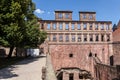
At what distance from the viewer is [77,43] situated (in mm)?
39438

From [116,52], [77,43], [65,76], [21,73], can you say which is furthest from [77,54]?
[21,73]

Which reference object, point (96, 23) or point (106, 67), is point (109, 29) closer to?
point (96, 23)

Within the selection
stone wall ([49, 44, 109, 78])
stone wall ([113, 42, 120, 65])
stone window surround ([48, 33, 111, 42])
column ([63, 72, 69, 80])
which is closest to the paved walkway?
column ([63, 72, 69, 80])

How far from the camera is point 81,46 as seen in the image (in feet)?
129

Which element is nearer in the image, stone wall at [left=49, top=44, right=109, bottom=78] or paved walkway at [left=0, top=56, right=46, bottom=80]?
paved walkway at [left=0, top=56, right=46, bottom=80]

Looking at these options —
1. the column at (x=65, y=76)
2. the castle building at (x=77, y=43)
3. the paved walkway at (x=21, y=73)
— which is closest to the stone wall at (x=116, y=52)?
the castle building at (x=77, y=43)

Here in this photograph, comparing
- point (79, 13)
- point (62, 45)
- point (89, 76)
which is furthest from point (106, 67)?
point (79, 13)

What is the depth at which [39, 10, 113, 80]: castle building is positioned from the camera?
38312 mm

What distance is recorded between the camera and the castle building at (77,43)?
126ft

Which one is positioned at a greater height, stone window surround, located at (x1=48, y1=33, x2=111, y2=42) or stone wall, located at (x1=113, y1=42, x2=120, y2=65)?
stone window surround, located at (x1=48, y1=33, x2=111, y2=42)

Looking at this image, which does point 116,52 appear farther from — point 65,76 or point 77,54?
point 65,76

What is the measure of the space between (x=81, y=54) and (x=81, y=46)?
143cm

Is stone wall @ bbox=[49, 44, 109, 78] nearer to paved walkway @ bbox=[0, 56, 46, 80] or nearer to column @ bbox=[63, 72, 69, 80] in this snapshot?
column @ bbox=[63, 72, 69, 80]

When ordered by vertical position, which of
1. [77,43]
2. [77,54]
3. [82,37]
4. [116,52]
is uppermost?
[82,37]
